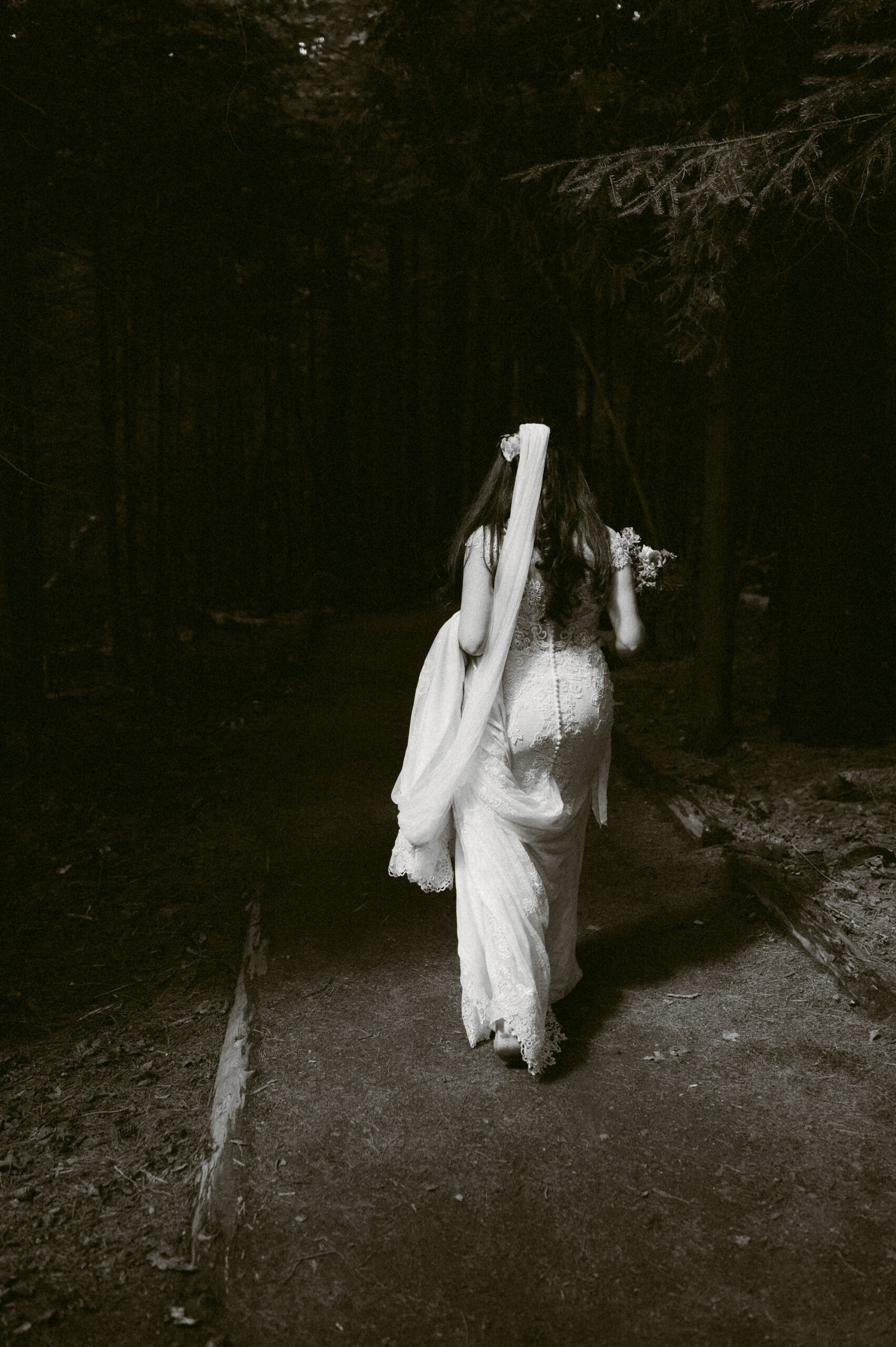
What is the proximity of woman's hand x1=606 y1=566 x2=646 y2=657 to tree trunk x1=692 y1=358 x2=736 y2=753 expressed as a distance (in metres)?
5.14

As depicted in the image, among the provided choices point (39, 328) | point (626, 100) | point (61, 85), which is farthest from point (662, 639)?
point (61, 85)

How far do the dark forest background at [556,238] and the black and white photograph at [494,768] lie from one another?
0.06m

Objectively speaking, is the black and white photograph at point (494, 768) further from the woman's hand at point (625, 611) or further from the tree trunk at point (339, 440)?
the tree trunk at point (339, 440)

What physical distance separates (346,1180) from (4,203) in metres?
8.02

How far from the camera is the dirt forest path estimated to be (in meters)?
2.89

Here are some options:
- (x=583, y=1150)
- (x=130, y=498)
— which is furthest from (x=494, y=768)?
(x=130, y=498)

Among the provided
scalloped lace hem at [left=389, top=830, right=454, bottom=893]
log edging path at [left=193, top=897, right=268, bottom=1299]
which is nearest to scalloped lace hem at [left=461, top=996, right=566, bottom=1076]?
scalloped lace hem at [left=389, top=830, right=454, bottom=893]

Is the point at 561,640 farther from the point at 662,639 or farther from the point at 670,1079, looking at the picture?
the point at 662,639

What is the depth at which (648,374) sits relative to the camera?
19594 millimetres

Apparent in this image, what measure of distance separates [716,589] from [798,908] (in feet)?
14.4

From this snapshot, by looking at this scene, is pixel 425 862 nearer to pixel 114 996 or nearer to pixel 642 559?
pixel 642 559

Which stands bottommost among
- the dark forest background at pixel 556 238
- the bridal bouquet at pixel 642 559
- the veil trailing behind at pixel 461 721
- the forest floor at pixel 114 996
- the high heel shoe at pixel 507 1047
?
the forest floor at pixel 114 996

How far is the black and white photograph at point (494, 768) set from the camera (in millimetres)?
3232

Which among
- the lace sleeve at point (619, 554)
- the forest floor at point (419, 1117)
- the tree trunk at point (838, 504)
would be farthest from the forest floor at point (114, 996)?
the tree trunk at point (838, 504)
